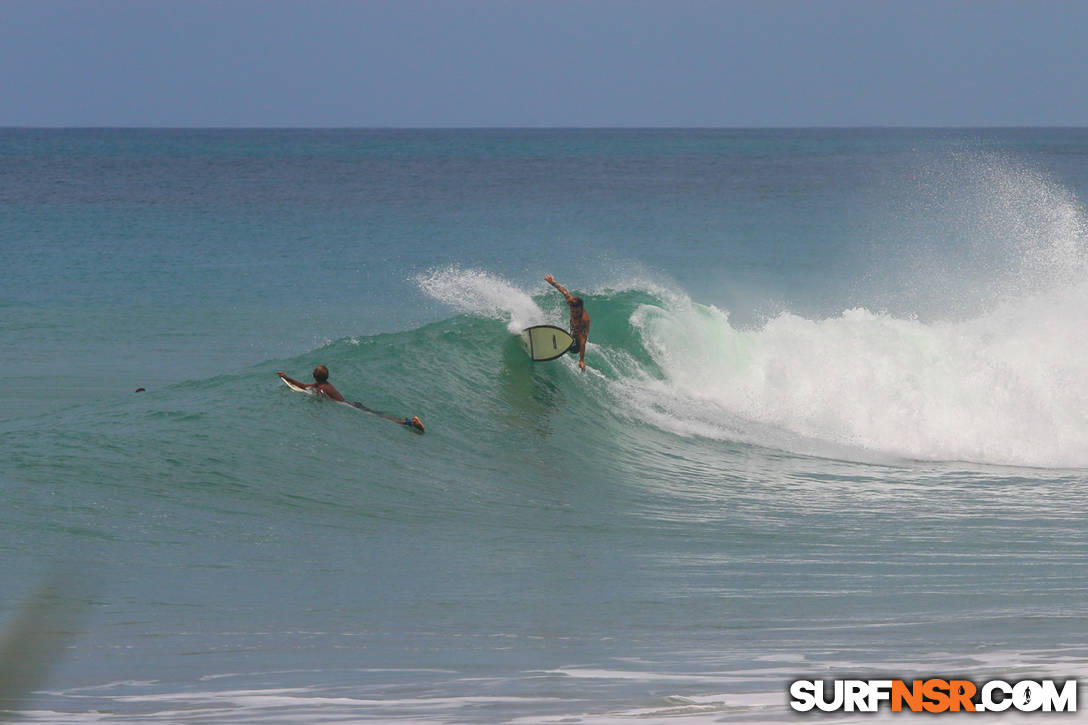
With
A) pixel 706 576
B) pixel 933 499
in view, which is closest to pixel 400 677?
pixel 706 576

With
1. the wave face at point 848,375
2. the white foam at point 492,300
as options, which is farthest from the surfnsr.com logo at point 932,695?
the white foam at point 492,300

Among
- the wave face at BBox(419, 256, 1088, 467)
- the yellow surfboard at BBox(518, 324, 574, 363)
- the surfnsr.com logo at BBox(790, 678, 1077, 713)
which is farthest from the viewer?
the yellow surfboard at BBox(518, 324, 574, 363)

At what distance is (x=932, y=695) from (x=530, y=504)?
18.1ft

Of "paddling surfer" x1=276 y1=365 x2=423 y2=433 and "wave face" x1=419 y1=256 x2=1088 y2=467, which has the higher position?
"wave face" x1=419 y1=256 x2=1088 y2=467

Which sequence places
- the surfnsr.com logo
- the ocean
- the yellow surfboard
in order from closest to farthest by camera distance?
the surfnsr.com logo
the ocean
the yellow surfboard

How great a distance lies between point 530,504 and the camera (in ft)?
37.0

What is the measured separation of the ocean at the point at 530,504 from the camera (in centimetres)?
682

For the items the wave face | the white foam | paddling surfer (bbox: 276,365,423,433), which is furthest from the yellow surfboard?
paddling surfer (bbox: 276,365,423,433)

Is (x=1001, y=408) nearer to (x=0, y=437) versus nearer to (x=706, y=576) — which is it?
(x=706, y=576)

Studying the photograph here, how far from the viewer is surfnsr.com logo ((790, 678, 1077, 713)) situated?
6027 millimetres

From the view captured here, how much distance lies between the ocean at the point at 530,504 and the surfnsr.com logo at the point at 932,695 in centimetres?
14

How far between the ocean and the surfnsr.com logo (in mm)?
145

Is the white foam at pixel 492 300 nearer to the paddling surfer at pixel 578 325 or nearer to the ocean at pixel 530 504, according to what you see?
the ocean at pixel 530 504

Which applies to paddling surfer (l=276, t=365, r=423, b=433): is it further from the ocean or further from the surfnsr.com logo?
the surfnsr.com logo
